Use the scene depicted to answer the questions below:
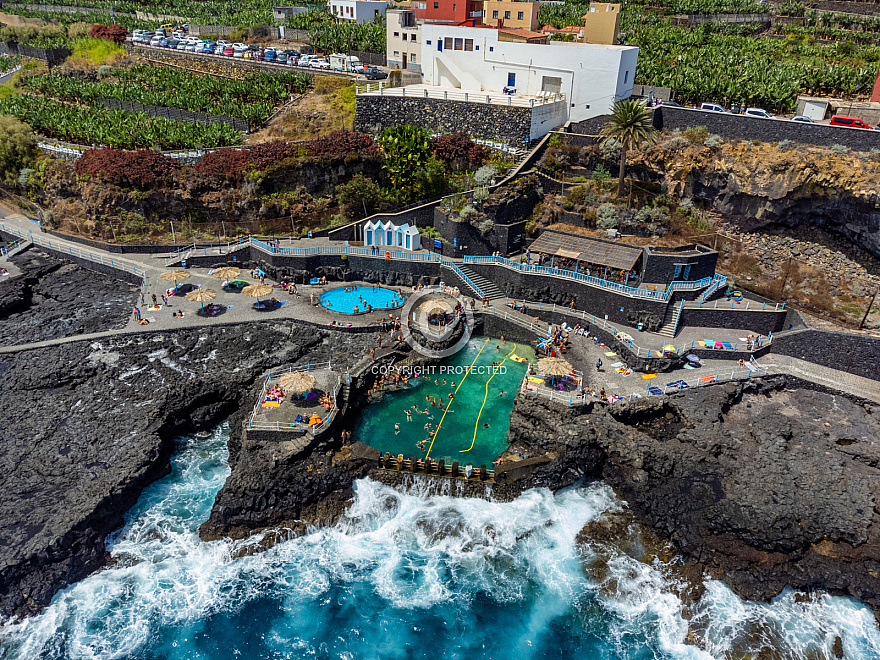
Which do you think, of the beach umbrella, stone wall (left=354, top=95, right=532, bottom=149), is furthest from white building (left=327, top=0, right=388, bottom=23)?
the beach umbrella

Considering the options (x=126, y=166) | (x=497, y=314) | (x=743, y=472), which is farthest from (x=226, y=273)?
(x=743, y=472)

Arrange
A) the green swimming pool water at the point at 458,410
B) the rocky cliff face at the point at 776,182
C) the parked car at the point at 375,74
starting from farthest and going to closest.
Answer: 1. the parked car at the point at 375,74
2. the rocky cliff face at the point at 776,182
3. the green swimming pool water at the point at 458,410

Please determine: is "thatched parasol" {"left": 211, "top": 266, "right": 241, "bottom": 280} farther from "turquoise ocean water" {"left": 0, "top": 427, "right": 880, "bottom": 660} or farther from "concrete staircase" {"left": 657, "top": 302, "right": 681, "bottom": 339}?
"concrete staircase" {"left": 657, "top": 302, "right": 681, "bottom": 339}

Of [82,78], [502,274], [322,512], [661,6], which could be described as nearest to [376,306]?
[502,274]

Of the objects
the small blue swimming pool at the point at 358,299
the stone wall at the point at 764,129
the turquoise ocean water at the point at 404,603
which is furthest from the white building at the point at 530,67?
the turquoise ocean water at the point at 404,603

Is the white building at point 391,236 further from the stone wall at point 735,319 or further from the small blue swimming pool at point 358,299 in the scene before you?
the stone wall at point 735,319

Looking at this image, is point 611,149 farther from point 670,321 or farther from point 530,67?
point 670,321

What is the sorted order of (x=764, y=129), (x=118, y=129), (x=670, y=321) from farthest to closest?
(x=118, y=129) → (x=764, y=129) → (x=670, y=321)
